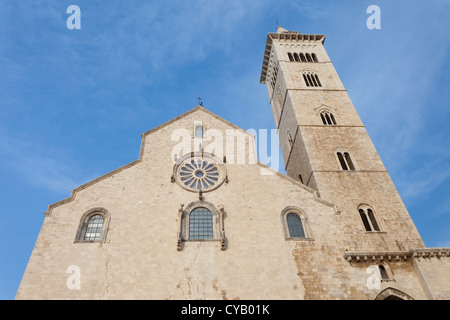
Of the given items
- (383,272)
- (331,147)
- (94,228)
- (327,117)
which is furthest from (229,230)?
(327,117)

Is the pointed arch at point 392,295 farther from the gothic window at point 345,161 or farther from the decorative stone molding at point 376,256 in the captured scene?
the gothic window at point 345,161

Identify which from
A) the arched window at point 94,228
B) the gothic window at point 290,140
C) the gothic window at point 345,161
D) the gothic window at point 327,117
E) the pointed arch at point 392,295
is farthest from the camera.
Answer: the gothic window at point 290,140

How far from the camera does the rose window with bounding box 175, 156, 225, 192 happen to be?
1944 cm

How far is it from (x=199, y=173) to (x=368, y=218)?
11.1 metres

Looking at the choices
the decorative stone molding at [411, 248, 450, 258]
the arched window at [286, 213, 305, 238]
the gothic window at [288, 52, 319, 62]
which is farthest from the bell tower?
the arched window at [286, 213, 305, 238]

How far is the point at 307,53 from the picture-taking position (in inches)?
1321

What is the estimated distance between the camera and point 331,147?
23.3 metres

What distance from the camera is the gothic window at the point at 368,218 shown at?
18.9 metres

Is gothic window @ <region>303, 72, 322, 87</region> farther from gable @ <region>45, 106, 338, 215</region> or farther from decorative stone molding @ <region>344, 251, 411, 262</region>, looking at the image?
decorative stone molding @ <region>344, 251, 411, 262</region>

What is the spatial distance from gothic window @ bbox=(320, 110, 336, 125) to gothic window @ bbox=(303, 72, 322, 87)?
14.3 ft

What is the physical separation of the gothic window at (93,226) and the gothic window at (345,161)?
16.4 meters

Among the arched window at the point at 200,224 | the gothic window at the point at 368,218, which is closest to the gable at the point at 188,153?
the gothic window at the point at 368,218

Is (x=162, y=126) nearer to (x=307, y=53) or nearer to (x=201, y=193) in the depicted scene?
(x=201, y=193)

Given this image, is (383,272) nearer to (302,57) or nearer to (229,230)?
(229,230)
